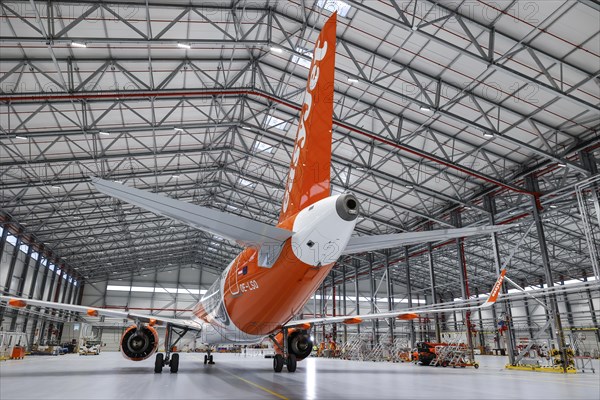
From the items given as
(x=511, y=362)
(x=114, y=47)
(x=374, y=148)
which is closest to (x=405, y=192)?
(x=374, y=148)

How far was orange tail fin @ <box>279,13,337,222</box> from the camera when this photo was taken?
6.73m

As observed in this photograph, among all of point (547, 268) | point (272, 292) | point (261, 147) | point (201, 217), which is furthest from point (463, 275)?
point (201, 217)

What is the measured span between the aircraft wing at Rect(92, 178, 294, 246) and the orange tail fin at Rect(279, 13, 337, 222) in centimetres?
120

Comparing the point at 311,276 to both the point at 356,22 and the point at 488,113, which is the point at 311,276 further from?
the point at 488,113

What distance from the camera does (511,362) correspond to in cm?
1839

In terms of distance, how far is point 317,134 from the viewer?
6742 millimetres

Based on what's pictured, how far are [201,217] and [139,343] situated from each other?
31.0ft

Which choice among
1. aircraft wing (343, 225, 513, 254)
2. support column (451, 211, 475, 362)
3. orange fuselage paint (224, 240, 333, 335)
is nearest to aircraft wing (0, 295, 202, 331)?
orange fuselage paint (224, 240, 333, 335)

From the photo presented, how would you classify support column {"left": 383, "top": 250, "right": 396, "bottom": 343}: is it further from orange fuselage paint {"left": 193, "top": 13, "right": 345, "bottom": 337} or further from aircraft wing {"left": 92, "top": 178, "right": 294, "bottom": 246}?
aircraft wing {"left": 92, "top": 178, "right": 294, "bottom": 246}

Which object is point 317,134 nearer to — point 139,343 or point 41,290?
point 139,343

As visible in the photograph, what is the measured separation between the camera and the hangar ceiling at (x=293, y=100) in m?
12.3

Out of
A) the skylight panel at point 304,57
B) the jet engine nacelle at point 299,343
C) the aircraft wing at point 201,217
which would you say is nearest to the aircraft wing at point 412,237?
the aircraft wing at point 201,217

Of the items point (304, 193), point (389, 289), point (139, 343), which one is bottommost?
point (139, 343)

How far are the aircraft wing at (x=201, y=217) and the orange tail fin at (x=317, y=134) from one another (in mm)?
1196
